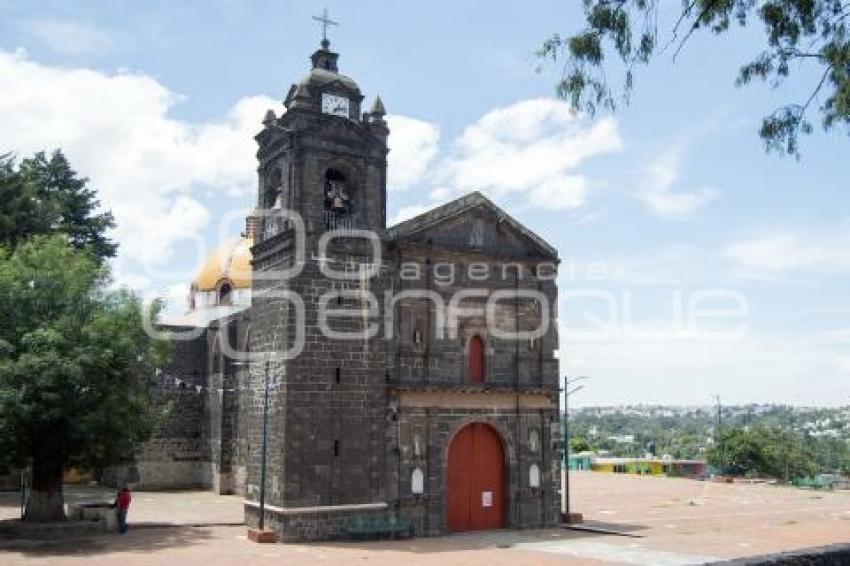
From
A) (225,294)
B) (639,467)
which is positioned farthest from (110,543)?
(639,467)

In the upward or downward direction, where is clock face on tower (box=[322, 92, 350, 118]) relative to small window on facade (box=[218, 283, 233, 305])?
upward

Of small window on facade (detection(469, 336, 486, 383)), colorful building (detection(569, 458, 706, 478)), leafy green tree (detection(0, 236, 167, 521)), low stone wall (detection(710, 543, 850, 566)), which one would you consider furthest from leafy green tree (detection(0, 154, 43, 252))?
colorful building (detection(569, 458, 706, 478))

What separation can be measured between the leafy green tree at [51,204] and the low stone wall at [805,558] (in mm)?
28208

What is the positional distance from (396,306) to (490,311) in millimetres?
3248

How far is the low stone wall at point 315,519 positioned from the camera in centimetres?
2211

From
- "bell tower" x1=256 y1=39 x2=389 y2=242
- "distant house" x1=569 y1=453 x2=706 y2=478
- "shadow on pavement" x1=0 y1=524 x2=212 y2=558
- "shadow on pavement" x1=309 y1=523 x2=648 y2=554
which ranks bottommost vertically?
"distant house" x1=569 y1=453 x2=706 y2=478

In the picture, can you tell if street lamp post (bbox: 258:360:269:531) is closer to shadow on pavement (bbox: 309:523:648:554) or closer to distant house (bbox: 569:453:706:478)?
shadow on pavement (bbox: 309:523:648:554)

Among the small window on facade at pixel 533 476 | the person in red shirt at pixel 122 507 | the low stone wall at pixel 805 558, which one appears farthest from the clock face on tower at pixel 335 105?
the low stone wall at pixel 805 558

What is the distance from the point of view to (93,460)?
2270 centimetres

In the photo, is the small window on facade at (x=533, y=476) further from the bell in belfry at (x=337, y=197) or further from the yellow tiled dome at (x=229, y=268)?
the yellow tiled dome at (x=229, y=268)

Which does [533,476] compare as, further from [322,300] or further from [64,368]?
[64,368]

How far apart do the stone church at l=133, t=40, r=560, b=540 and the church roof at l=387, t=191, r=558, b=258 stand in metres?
0.04

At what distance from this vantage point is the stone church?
75.5ft

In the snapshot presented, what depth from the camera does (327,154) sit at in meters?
24.0
